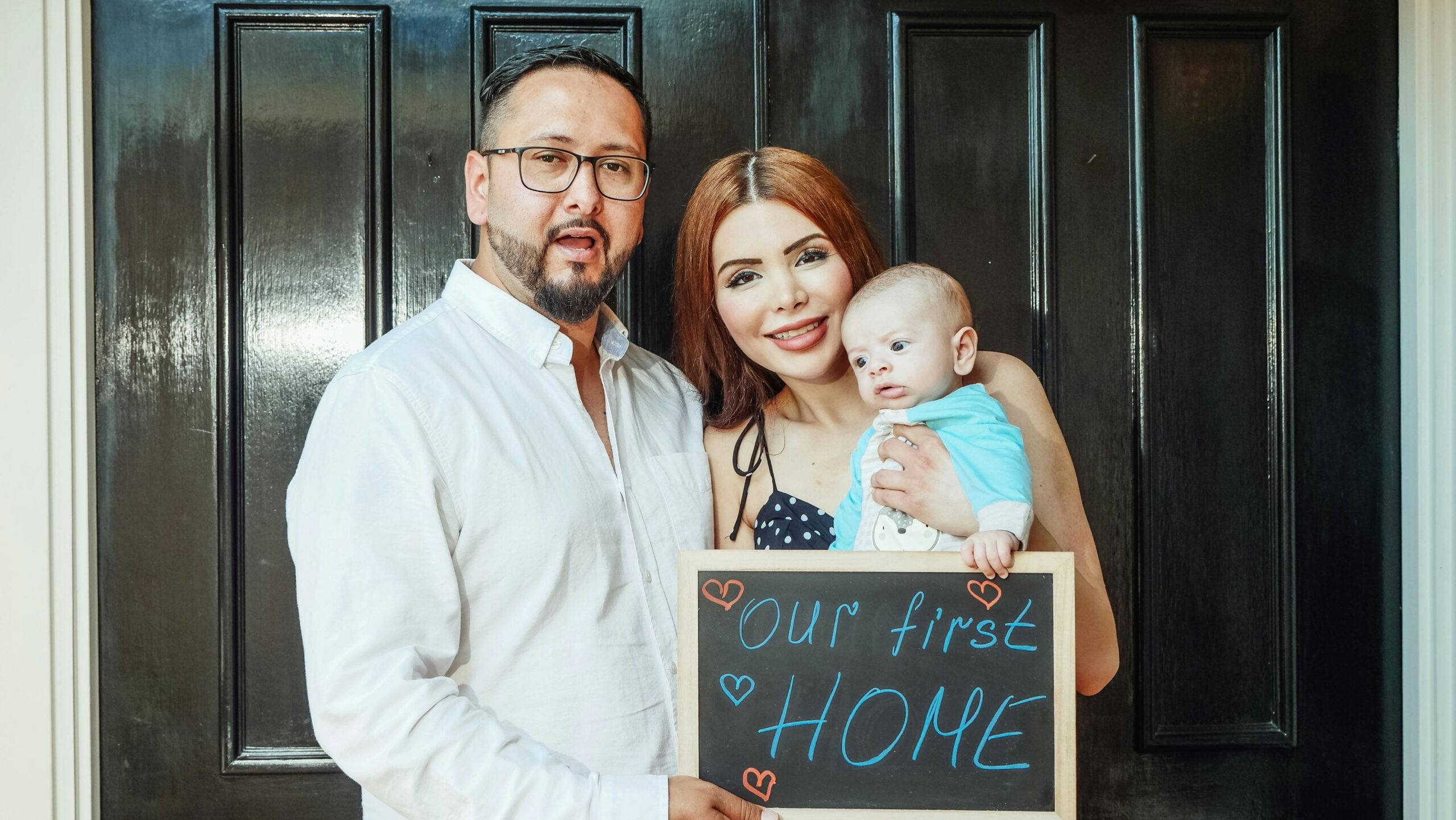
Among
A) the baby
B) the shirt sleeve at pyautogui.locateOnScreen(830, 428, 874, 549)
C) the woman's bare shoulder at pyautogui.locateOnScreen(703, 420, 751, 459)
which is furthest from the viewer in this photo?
the woman's bare shoulder at pyautogui.locateOnScreen(703, 420, 751, 459)

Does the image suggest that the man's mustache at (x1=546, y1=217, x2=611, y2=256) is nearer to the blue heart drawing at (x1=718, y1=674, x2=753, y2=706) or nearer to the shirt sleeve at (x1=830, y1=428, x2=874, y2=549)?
the shirt sleeve at (x1=830, y1=428, x2=874, y2=549)

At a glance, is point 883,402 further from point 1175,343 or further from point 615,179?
point 1175,343

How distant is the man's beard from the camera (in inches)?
62.9

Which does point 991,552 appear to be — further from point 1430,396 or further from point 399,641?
point 1430,396

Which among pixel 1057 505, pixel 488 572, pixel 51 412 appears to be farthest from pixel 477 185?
pixel 1057 505

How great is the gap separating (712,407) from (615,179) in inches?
18.5

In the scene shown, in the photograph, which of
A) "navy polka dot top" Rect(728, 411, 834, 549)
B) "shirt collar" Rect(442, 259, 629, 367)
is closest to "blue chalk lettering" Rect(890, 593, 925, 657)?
"navy polka dot top" Rect(728, 411, 834, 549)

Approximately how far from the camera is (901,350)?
1.46 meters

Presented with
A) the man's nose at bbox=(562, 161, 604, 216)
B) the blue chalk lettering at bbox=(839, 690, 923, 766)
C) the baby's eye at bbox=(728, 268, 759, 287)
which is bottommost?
the blue chalk lettering at bbox=(839, 690, 923, 766)

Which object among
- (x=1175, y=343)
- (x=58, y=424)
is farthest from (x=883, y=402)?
(x=58, y=424)

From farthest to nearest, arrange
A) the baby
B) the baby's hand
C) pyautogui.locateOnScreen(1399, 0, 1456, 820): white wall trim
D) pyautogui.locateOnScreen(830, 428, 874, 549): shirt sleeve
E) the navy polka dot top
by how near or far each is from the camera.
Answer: pyautogui.locateOnScreen(1399, 0, 1456, 820): white wall trim < the navy polka dot top < pyautogui.locateOnScreen(830, 428, 874, 549): shirt sleeve < the baby < the baby's hand

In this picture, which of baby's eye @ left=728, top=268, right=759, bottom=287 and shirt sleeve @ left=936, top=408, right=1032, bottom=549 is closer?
shirt sleeve @ left=936, top=408, right=1032, bottom=549

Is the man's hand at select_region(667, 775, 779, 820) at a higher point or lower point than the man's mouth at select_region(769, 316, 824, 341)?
lower

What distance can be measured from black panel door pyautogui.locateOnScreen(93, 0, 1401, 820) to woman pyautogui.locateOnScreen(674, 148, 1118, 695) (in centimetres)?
38
